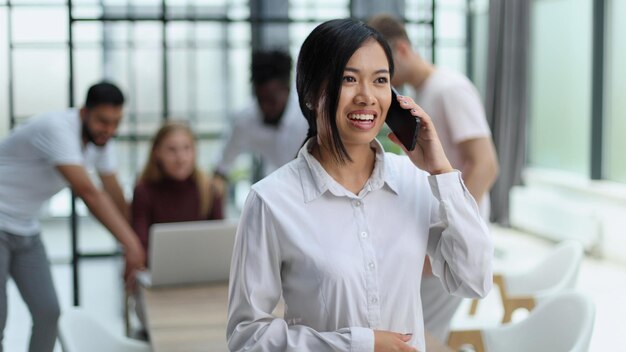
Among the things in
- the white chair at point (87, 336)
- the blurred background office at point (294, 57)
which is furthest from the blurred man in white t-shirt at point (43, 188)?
the blurred background office at point (294, 57)

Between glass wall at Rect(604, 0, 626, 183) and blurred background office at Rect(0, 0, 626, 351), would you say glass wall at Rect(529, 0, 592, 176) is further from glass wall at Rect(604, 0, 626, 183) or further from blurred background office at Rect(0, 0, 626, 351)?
glass wall at Rect(604, 0, 626, 183)

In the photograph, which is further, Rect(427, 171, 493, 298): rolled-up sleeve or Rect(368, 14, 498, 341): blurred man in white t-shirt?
Rect(368, 14, 498, 341): blurred man in white t-shirt

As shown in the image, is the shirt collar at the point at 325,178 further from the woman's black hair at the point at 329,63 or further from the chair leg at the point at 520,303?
the chair leg at the point at 520,303

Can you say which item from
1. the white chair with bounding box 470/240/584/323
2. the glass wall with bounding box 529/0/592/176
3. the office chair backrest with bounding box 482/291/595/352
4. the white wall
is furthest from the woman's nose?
the glass wall with bounding box 529/0/592/176

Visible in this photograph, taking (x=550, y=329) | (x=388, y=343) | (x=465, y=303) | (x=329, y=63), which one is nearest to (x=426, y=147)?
(x=329, y=63)

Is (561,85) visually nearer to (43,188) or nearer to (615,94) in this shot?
(615,94)

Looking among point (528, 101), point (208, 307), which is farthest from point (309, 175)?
point (528, 101)

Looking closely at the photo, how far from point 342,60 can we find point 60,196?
6638 millimetres

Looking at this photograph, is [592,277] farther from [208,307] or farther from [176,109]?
[208,307]

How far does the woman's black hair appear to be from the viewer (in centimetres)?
181

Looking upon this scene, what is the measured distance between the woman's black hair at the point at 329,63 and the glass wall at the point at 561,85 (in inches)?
291

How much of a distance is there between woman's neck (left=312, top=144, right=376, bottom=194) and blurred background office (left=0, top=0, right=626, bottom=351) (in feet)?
15.1

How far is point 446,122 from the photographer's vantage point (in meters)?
3.63

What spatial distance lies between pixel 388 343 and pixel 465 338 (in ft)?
5.62
